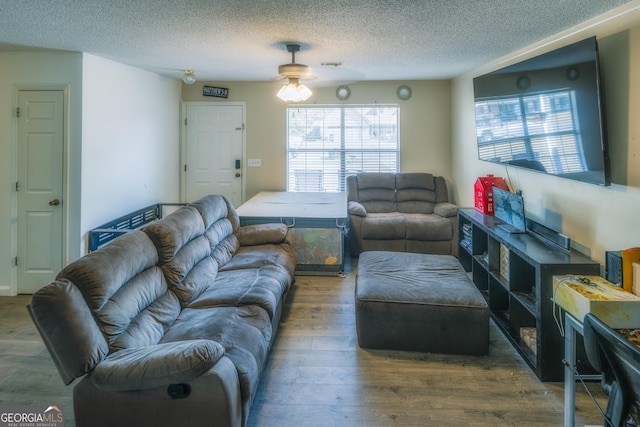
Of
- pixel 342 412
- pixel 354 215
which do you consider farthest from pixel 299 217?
pixel 342 412

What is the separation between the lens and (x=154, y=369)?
64.9 inches

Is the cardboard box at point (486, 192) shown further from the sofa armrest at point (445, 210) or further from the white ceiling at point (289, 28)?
the white ceiling at point (289, 28)

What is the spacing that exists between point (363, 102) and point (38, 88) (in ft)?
13.2

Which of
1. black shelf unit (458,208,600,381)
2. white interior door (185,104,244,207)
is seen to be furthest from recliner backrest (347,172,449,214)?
white interior door (185,104,244,207)

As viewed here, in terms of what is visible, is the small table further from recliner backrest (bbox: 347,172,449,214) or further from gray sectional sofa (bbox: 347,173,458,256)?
recliner backrest (bbox: 347,172,449,214)

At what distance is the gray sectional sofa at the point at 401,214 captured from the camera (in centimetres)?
500

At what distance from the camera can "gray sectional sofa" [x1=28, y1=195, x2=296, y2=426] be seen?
5.59 ft

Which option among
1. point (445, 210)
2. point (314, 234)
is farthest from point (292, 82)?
point (445, 210)

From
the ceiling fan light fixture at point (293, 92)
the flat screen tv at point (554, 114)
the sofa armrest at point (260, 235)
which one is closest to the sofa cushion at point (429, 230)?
the flat screen tv at point (554, 114)

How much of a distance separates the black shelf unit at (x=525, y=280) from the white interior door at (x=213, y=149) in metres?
3.53

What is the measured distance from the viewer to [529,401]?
2264mm

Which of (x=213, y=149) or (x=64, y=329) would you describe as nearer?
(x=64, y=329)

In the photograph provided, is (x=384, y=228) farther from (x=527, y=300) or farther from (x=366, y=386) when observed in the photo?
(x=366, y=386)

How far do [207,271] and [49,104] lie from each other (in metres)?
2.37
